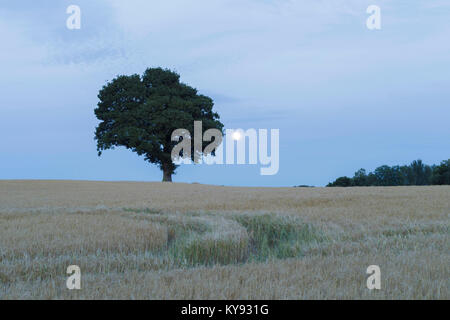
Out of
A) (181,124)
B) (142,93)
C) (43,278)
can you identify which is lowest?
(43,278)

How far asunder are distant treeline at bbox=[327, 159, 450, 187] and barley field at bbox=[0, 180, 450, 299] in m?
27.5

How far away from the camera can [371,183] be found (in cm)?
3944

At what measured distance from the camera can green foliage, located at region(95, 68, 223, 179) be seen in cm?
3102

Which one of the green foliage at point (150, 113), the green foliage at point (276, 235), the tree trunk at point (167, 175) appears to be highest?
the green foliage at point (150, 113)

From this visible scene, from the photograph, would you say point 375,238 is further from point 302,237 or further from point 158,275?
point 158,275

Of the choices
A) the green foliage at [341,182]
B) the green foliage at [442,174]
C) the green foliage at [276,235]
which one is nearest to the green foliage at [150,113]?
the green foliage at [341,182]

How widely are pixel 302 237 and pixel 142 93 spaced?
2853cm

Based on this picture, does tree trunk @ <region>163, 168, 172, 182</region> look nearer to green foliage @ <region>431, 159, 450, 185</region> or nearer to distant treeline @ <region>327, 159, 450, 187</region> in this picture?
distant treeline @ <region>327, 159, 450, 187</region>

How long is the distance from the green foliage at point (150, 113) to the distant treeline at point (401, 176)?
13.4 m

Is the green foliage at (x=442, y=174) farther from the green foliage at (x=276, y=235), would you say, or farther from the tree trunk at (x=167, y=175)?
the green foliage at (x=276, y=235)

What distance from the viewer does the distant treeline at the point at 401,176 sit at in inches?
1446

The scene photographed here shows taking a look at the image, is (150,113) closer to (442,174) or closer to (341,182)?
(341,182)
